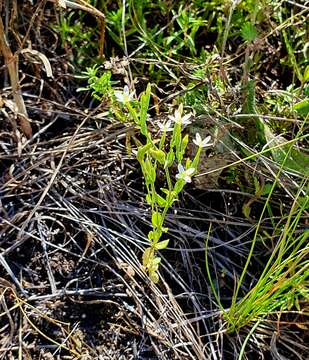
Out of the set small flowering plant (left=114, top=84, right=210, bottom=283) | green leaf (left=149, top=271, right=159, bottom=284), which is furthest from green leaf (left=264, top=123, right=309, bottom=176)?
green leaf (left=149, top=271, right=159, bottom=284)

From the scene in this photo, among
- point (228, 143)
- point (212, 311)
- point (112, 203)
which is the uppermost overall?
point (228, 143)

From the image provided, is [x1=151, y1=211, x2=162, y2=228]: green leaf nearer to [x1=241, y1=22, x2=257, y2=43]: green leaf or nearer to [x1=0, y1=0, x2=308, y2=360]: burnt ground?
[x1=0, y1=0, x2=308, y2=360]: burnt ground

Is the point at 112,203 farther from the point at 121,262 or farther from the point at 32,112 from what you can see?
the point at 32,112

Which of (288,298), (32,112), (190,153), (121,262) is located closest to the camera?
(288,298)

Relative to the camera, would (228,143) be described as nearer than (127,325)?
No

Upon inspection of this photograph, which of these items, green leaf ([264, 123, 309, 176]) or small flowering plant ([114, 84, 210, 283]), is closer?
small flowering plant ([114, 84, 210, 283])

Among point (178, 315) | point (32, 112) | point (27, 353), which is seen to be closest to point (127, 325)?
point (178, 315)

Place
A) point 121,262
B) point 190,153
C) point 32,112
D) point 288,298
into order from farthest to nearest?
1. point 32,112
2. point 190,153
3. point 121,262
4. point 288,298

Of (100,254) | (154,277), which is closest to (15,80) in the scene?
(100,254)

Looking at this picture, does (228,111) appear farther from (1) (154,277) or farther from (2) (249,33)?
(1) (154,277)
